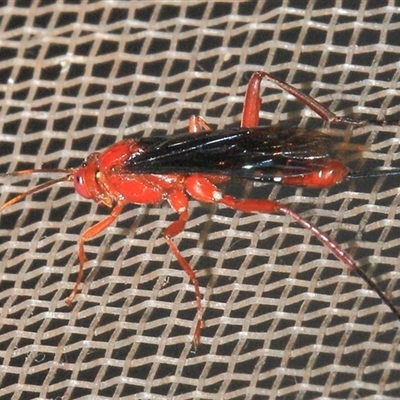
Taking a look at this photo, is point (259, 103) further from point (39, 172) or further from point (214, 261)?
point (39, 172)

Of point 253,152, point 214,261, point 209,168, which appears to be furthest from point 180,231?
point 253,152

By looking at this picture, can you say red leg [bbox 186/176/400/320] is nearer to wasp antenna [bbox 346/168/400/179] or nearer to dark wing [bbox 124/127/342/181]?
dark wing [bbox 124/127/342/181]

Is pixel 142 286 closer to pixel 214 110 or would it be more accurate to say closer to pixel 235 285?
pixel 235 285

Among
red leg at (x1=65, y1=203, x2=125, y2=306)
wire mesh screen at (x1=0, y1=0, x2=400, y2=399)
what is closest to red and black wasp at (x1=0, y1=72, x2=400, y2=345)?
red leg at (x1=65, y1=203, x2=125, y2=306)

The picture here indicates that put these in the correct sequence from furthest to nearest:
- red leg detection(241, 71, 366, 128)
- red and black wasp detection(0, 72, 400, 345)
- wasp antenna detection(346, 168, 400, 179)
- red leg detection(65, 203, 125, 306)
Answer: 1. red leg detection(65, 203, 125, 306)
2. red leg detection(241, 71, 366, 128)
3. red and black wasp detection(0, 72, 400, 345)
4. wasp antenna detection(346, 168, 400, 179)

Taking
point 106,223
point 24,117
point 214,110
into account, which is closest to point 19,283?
point 106,223

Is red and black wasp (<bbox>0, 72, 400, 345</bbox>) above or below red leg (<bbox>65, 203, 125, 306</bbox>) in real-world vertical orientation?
→ above
